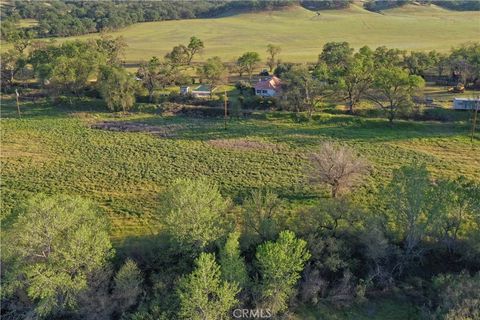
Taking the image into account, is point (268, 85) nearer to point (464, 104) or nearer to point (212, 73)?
point (212, 73)

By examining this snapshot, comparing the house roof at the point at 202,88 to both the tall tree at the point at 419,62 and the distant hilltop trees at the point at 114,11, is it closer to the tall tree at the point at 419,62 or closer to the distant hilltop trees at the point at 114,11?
the tall tree at the point at 419,62

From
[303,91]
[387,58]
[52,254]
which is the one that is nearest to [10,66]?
[303,91]

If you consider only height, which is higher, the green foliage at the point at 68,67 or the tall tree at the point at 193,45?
the tall tree at the point at 193,45

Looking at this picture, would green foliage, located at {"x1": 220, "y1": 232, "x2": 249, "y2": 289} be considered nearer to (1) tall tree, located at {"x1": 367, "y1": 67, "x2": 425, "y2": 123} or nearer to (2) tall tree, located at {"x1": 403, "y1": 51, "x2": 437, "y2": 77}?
(1) tall tree, located at {"x1": 367, "y1": 67, "x2": 425, "y2": 123}

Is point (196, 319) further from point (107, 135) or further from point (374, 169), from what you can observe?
point (107, 135)

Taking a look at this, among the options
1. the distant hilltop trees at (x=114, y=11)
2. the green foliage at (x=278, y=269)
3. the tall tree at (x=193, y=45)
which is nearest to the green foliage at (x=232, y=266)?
the green foliage at (x=278, y=269)

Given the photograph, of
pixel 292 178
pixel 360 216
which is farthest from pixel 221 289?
pixel 292 178
